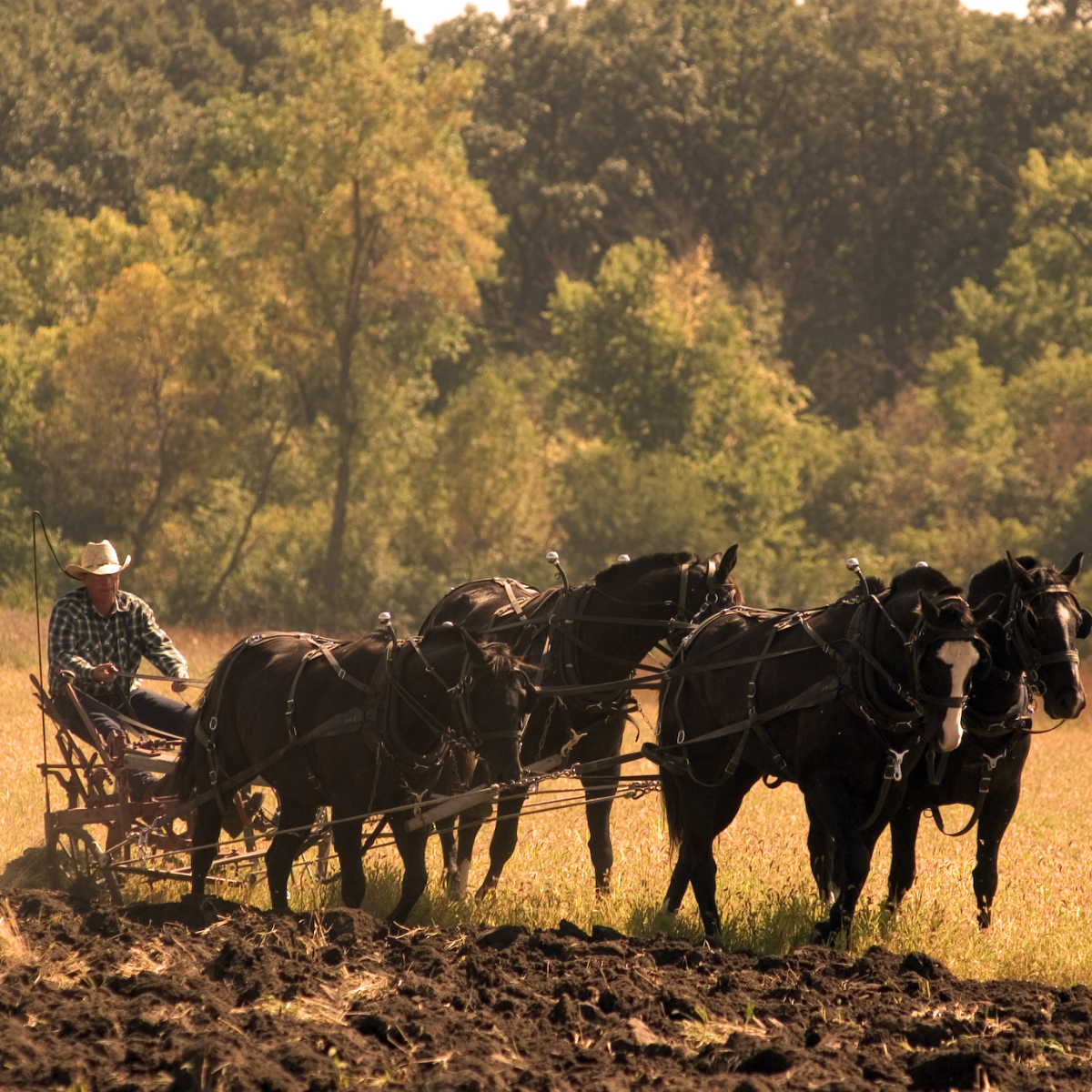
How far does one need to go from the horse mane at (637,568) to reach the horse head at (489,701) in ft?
4.96

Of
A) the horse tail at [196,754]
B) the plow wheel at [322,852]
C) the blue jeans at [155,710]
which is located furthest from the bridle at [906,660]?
the blue jeans at [155,710]

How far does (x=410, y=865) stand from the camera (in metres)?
8.83

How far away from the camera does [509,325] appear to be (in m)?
52.3

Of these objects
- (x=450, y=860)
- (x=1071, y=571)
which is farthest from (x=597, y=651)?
(x=1071, y=571)

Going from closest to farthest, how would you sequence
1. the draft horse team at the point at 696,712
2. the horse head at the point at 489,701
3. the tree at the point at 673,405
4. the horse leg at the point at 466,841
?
the draft horse team at the point at 696,712
the horse head at the point at 489,701
the horse leg at the point at 466,841
the tree at the point at 673,405

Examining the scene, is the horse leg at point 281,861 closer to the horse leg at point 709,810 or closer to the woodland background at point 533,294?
the horse leg at point 709,810

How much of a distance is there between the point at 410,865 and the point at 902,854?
2.74 m

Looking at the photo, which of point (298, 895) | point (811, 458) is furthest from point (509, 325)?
point (298, 895)

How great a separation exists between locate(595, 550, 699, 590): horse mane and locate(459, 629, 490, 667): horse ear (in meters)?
1.63

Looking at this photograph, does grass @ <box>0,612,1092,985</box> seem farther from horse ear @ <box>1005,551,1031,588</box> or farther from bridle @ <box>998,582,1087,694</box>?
horse ear @ <box>1005,551,1031,588</box>

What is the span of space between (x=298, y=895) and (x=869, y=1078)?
14.7 ft

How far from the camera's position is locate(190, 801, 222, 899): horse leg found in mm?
9484

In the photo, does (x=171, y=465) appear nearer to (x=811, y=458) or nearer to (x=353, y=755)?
(x=811, y=458)

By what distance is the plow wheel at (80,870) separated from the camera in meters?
9.46
